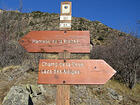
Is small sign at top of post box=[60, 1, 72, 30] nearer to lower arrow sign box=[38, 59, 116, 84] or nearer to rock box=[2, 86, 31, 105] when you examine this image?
lower arrow sign box=[38, 59, 116, 84]

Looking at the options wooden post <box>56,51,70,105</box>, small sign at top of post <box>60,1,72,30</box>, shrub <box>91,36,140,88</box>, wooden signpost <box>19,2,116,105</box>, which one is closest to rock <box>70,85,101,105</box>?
wooden post <box>56,51,70,105</box>

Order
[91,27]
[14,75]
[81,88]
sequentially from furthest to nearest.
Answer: [91,27]
[14,75]
[81,88]

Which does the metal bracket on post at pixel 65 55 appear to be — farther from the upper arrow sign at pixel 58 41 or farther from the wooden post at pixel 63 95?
the wooden post at pixel 63 95

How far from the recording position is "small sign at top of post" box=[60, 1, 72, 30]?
2.51 m

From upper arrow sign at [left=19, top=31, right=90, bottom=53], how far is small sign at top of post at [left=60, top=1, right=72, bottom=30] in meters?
0.13

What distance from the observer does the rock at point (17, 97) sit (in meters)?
3.86

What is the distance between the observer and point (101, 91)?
21.7ft

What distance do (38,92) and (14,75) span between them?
2.43 metres

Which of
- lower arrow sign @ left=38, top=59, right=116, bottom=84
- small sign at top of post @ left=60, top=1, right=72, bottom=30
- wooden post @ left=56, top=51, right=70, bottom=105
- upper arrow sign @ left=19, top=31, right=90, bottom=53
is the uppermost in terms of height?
small sign at top of post @ left=60, top=1, right=72, bottom=30

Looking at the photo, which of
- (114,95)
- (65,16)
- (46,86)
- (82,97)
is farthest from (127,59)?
(65,16)

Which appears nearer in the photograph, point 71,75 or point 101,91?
point 71,75

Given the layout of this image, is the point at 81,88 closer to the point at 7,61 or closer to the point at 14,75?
the point at 14,75

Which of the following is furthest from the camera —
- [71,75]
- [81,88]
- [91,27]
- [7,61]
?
[91,27]

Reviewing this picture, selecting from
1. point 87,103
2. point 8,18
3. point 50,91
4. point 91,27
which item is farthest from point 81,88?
point 91,27
